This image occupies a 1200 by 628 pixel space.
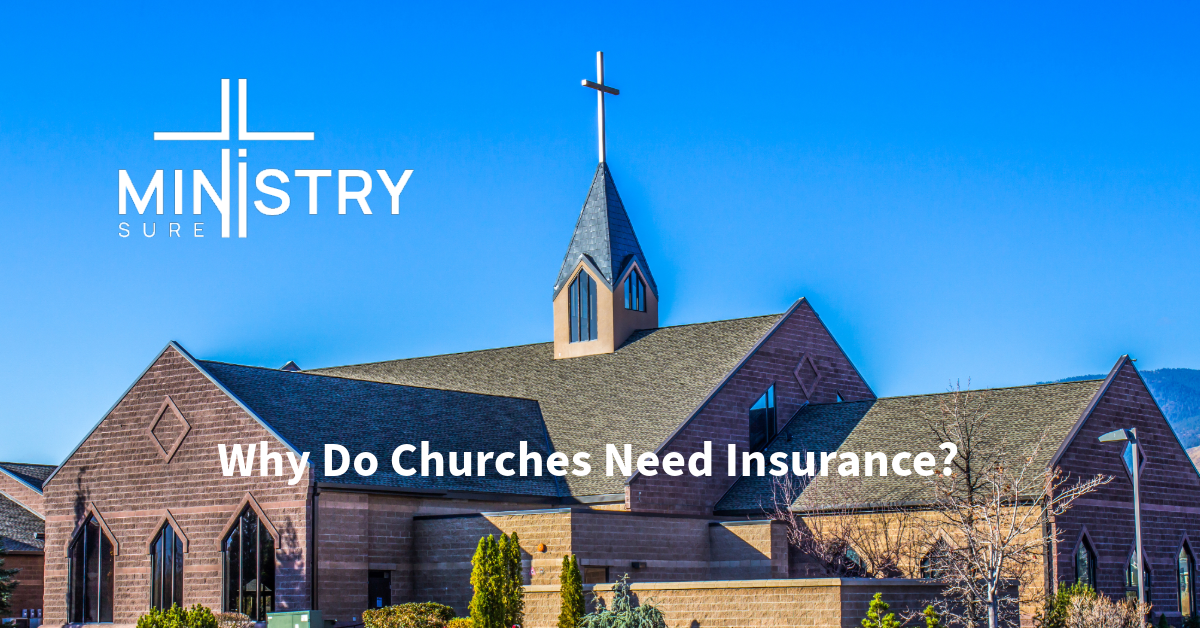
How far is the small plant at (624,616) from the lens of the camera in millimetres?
33031

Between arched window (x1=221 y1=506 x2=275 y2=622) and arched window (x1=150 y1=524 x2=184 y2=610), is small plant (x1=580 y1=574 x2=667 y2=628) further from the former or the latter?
arched window (x1=150 y1=524 x2=184 y2=610)

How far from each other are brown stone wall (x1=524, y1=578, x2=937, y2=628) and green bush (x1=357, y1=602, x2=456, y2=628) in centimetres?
435

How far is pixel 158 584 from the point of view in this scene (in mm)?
41281

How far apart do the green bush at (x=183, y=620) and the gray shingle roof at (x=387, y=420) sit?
4802 millimetres

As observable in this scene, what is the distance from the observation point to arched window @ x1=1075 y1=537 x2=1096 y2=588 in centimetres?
3962

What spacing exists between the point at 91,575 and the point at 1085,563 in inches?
1156

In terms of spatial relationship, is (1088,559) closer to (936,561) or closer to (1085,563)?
(1085,563)

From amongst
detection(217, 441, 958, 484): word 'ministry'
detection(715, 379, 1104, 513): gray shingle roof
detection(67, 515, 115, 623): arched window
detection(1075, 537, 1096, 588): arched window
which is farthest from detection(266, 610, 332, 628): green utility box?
detection(1075, 537, 1096, 588): arched window

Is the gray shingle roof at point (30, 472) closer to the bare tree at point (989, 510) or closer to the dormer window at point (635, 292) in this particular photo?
the dormer window at point (635, 292)

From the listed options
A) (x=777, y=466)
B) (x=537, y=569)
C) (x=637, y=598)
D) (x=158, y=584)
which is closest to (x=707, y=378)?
(x=777, y=466)

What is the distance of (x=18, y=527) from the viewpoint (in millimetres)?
52375

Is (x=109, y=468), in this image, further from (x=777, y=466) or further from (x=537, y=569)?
(x=777, y=466)

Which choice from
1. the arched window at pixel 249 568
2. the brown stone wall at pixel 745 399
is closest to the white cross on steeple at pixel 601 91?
the brown stone wall at pixel 745 399

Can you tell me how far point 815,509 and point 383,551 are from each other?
1286 cm
